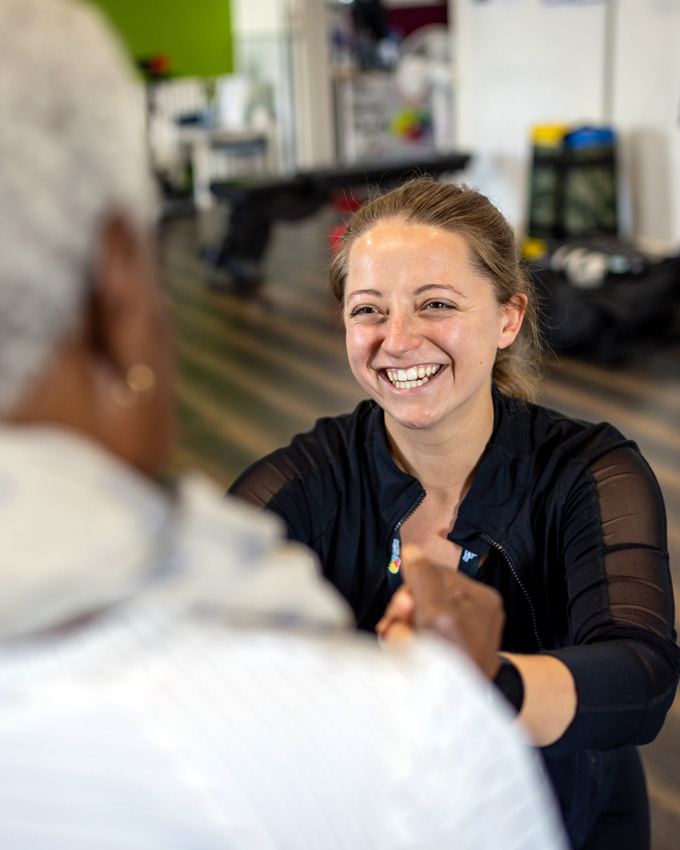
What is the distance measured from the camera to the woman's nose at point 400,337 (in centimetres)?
147

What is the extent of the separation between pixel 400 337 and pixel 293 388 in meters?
3.09

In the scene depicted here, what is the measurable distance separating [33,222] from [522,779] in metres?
0.40

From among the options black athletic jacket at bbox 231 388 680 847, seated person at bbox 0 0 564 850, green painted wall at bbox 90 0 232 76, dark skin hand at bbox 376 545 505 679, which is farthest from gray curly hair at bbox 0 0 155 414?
green painted wall at bbox 90 0 232 76

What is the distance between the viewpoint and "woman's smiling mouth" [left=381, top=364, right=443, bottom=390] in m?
1.48

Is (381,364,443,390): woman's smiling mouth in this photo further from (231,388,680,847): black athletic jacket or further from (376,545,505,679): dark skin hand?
(376,545,505,679): dark skin hand

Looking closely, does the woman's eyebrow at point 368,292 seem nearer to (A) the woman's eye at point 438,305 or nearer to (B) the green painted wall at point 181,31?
(A) the woman's eye at point 438,305

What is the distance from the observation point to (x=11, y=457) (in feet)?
1.52

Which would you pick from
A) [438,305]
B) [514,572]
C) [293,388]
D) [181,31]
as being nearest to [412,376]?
[438,305]

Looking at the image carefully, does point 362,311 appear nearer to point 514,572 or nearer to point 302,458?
point 302,458

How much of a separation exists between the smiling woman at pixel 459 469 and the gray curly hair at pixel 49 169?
39.4 inches

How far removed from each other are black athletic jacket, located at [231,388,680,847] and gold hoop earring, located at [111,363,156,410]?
87 centimetres

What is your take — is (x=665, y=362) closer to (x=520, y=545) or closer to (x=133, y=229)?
(x=520, y=545)

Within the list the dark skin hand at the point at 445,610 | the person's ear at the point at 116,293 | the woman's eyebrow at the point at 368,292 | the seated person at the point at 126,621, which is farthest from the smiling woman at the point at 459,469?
the person's ear at the point at 116,293

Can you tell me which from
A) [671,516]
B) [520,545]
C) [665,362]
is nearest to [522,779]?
[520,545]
